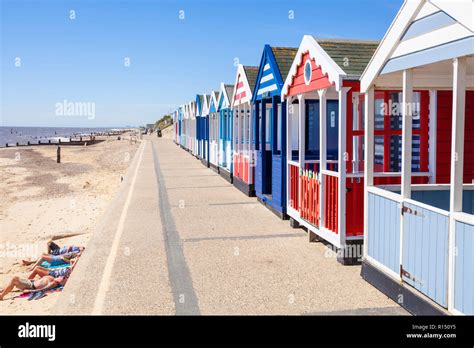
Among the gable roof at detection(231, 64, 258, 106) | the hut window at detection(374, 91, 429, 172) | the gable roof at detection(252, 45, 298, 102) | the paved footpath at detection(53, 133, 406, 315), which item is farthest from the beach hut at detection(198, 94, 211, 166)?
the hut window at detection(374, 91, 429, 172)

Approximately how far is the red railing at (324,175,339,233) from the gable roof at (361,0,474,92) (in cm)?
172

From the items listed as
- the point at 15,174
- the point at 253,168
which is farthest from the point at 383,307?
the point at 15,174

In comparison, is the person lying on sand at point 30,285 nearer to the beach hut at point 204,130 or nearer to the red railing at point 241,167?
the red railing at point 241,167

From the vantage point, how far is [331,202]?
7.18m

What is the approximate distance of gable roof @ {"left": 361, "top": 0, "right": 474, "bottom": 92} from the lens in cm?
401

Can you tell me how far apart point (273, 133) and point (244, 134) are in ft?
11.6

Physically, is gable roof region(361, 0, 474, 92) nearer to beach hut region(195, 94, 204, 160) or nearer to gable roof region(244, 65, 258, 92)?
gable roof region(244, 65, 258, 92)

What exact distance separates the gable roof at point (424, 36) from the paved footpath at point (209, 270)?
2.49 m

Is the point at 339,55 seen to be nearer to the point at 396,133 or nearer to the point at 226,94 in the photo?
the point at 396,133

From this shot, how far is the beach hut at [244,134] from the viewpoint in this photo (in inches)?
504

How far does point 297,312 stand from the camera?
4.95 m

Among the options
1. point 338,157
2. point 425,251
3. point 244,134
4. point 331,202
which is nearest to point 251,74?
point 244,134

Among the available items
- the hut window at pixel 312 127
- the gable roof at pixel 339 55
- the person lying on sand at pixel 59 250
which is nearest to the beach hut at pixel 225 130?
the hut window at pixel 312 127
